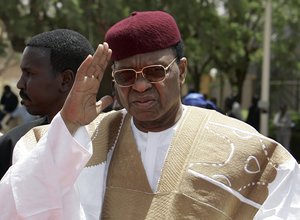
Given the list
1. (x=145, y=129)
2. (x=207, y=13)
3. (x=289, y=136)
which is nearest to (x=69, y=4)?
(x=207, y=13)

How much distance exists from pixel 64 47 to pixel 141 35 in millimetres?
846

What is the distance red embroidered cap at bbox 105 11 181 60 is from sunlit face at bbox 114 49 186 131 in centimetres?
3

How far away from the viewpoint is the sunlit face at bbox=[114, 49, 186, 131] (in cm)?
245

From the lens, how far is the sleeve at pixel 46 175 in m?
2.28

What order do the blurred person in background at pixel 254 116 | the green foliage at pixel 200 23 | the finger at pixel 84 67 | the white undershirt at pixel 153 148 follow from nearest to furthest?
the finger at pixel 84 67
the white undershirt at pixel 153 148
the green foliage at pixel 200 23
the blurred person in background at pixel 254 116

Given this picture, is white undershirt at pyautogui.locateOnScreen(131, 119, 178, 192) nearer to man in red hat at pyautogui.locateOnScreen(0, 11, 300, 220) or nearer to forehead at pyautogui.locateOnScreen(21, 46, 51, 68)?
man in red hat at pyautogui.locateOnScreen(0, 11, 300, 220)

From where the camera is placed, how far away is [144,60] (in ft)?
8.08

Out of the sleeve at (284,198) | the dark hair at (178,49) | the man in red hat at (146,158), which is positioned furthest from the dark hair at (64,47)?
the sleeve at (284,198)

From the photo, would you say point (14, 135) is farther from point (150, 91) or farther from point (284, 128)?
point (284, 128)

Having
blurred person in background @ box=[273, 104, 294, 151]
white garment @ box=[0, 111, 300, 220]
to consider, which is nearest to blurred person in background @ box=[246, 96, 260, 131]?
blurred person in background @ box=[273, 104, 294, 151]

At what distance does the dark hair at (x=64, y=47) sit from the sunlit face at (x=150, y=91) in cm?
75

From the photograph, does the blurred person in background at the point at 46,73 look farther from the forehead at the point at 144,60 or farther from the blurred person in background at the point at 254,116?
the blurred person in background at the point at 254,116

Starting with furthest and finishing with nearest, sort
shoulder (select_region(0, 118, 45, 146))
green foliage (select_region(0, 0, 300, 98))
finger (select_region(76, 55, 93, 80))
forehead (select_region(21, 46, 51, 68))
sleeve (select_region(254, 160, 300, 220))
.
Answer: green foliage (select_region(0, 0, 300, 98)) < forehead (select_region(21, 46, 51, 68)) < shoulder (select_region(0, 118, 45, 146)) < sleeve (select_region(254, 160, 300, 220)) < finger (select_region(76, 55, 93, 80))

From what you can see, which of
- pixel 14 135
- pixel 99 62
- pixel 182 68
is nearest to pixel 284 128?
pixel 14 135
